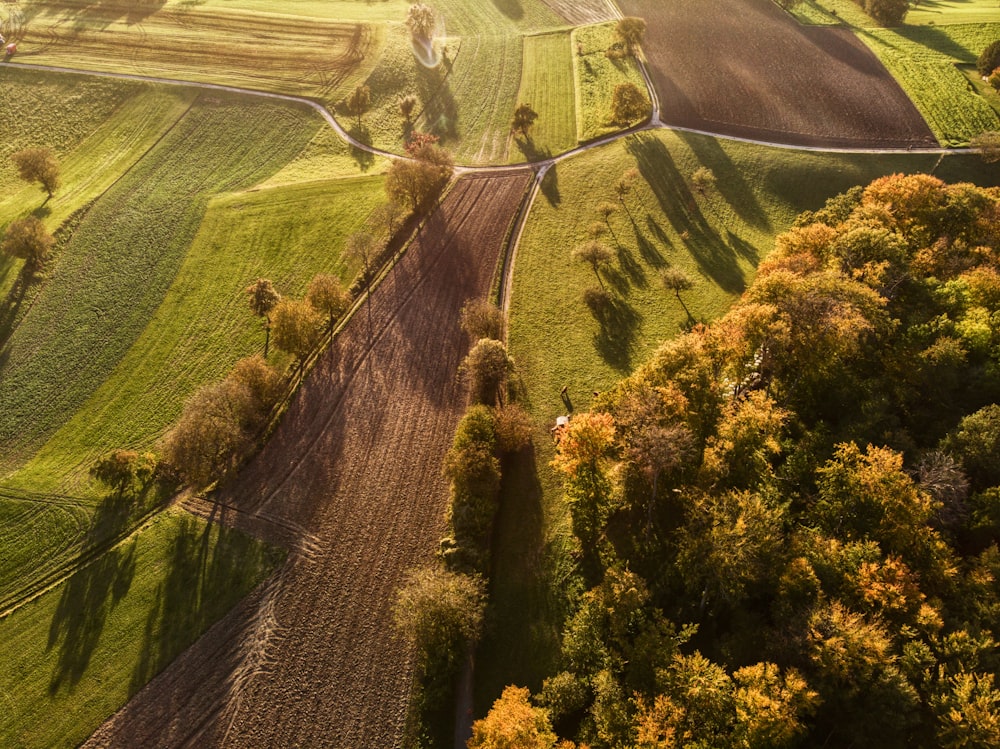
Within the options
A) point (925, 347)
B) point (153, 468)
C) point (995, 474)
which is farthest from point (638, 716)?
point (153, 468)

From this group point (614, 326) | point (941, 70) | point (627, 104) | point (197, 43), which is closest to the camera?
point (614, 326)

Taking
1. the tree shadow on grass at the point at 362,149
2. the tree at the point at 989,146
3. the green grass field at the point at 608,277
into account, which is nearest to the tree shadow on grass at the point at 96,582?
the green grass field at the point at 608,277

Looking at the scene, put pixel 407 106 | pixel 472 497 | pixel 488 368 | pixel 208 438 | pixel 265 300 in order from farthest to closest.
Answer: pixel 407 106 → pixel 265 300 → pixel 488 368 → pixel 208 438 → pixel 472 497

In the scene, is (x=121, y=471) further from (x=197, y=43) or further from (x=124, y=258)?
(x=197, y=43)

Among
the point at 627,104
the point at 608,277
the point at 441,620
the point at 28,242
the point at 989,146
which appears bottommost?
the point at 441,620

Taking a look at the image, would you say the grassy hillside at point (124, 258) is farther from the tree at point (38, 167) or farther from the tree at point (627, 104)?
the tree at point (627, 104)

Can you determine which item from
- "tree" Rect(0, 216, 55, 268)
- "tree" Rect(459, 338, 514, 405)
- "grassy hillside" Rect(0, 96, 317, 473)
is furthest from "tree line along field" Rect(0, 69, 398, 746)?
"tree" Rect(459, 338, 514, 405)

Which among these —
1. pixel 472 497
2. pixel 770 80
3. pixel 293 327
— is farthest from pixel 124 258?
pixel 770 80
